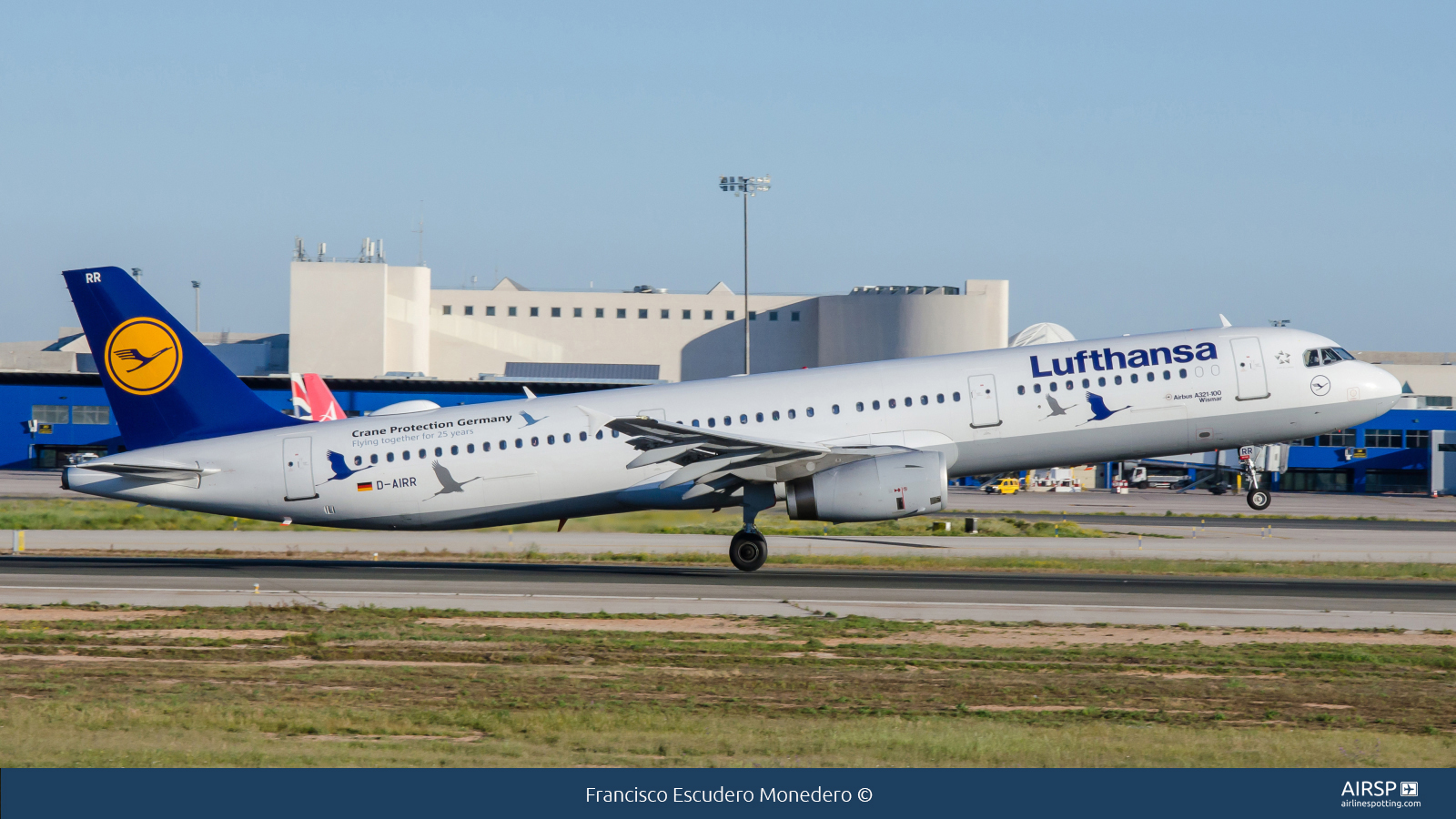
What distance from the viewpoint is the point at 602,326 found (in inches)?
4835

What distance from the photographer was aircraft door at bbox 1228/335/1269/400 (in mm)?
29328

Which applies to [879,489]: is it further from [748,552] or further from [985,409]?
[748,552]

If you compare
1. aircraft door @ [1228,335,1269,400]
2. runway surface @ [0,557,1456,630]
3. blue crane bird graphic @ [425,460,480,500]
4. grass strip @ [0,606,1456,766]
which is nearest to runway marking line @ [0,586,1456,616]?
runway surface @ [0,557,1456,630]

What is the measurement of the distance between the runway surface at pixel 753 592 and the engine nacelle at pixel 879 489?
1.65 metres

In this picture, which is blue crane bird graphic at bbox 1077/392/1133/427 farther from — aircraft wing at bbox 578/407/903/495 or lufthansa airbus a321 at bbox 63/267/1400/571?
aircraft wing at bbox 578/407/903/495

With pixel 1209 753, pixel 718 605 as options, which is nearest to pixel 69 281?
pixel 718 605

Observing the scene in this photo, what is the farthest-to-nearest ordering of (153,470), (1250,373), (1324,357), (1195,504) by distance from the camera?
(1195,504), (1324,357), (1250,373), (153,470)

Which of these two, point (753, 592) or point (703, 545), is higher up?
point (703, 545)

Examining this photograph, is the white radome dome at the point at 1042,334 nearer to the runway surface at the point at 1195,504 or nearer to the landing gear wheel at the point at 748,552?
the runway surface at the point at 1195,504

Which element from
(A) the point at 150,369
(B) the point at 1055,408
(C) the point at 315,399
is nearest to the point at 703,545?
(B) the point at 1055,408

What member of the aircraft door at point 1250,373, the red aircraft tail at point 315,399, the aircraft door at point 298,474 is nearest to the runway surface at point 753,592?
the aircraft door at point 298,474

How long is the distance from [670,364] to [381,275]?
26.9 m

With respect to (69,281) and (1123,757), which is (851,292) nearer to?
(69,281)

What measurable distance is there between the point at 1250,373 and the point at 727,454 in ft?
38.9
